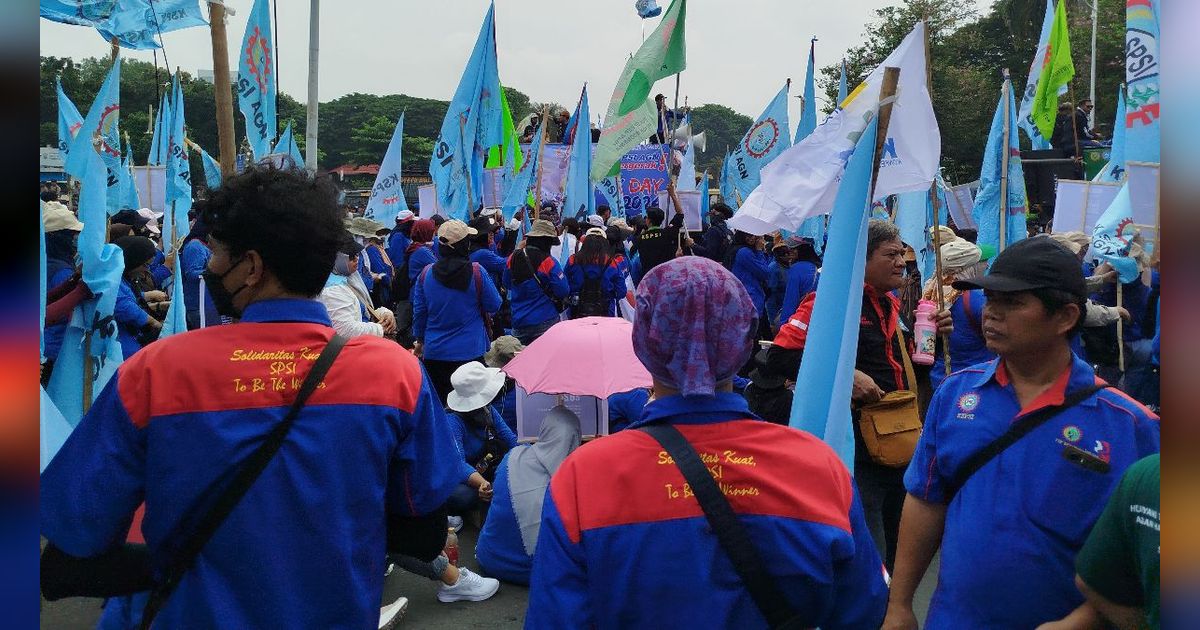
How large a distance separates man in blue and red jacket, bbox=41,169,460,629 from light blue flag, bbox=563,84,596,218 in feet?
36.4

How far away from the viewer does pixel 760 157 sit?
12.5m

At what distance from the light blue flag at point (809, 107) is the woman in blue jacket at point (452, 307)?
9.65 feet

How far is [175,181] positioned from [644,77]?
4.33 m

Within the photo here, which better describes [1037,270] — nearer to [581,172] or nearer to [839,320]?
[839,320]

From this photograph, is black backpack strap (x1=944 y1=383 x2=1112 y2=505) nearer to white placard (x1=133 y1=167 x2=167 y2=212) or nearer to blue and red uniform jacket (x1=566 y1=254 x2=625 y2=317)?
blue and red uniform jacket (x1=566 y1=254 x2=625 y2=317)

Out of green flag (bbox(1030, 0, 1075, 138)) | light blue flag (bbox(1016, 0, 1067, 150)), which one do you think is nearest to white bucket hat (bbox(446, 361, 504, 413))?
green flag (bbox(1030, 0, 1075, 138))

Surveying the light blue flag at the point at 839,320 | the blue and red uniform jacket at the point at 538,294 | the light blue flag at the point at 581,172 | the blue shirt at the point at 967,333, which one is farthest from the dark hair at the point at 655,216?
the light blue flag at the point at 839,320

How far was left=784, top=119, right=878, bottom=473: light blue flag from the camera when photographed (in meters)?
3.21

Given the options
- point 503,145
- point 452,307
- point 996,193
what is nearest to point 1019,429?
point 452,307

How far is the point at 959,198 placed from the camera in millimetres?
12539

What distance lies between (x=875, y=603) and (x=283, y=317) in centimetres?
142

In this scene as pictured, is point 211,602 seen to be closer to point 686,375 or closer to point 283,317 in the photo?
point 283,317

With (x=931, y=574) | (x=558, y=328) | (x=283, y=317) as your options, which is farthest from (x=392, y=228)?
(x=283, y=317)

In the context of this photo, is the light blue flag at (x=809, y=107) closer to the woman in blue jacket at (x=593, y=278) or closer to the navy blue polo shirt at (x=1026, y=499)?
the woman in blue jacket at (x=593, y=278)
